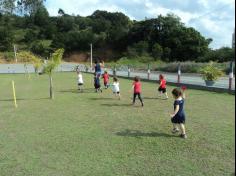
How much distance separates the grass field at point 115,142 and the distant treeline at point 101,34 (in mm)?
42713

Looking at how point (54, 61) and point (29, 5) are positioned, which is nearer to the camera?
point (54, 61)

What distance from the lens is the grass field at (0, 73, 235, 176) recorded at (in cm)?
659

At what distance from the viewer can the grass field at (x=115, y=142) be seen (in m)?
6.59

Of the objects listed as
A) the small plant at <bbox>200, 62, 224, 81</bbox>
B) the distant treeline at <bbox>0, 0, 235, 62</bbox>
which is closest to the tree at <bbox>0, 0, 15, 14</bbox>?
the distant treeline at <bbox>0, 0, 235, 62</bbox>

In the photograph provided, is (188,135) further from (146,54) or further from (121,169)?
(146,54)

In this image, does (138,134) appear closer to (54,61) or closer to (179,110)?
(179,110)

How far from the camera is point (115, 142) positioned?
8.34 metres

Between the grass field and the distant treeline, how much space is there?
4271cm

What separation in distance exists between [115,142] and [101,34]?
279 ft

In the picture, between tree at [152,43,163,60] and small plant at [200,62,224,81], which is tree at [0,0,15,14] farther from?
small plant at [200,62,224,81]

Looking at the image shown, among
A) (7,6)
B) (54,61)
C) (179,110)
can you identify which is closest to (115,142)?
(179,110)

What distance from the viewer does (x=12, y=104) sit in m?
15.7

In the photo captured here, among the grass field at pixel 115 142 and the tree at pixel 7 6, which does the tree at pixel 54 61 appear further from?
the tree at pixel 7 6

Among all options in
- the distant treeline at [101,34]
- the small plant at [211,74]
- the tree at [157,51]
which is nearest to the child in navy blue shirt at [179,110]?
the small plant at [211,74]
